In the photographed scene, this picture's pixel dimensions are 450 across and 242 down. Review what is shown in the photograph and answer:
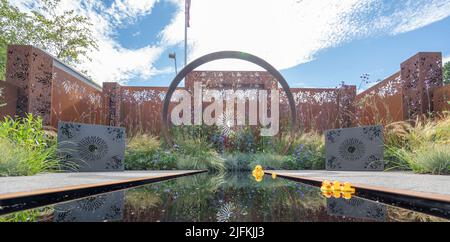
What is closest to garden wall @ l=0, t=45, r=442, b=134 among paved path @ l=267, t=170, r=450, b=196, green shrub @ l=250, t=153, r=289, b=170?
green shrub @ l=250, t=153, r=289, b=170

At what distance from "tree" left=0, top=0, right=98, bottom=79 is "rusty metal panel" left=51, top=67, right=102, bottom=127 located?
4783 mm

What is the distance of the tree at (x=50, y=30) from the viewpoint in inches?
377

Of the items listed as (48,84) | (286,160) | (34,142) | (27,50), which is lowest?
(286,160)

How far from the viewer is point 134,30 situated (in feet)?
21.1

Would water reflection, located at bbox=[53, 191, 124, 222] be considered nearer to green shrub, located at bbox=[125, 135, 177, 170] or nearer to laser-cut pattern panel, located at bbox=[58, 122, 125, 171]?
laser-cut pattern panel, located at bbox=[58, 122, 125, 171]

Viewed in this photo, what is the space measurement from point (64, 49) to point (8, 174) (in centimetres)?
1004

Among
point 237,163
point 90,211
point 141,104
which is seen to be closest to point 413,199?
point 90,211

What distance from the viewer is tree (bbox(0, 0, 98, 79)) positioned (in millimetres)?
9578

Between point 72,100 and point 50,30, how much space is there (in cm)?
642

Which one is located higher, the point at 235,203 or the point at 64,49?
the point at 64,49

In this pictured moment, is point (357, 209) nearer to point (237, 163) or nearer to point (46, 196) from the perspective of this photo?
point (46, 196)

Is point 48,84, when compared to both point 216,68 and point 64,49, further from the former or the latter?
point 64,49

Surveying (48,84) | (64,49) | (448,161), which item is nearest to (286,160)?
(448,161)
